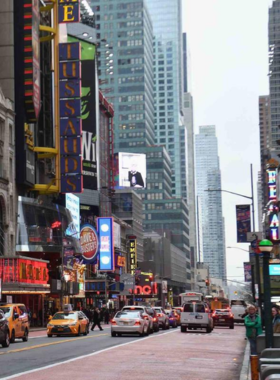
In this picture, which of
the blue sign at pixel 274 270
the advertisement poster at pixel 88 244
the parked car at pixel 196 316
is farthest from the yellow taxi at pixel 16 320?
the advertisement poster at pixel 88 244

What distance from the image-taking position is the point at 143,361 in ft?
81.8

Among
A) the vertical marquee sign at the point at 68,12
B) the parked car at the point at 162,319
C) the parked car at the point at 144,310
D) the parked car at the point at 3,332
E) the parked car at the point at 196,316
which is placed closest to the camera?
the parked car at the point at 3,332

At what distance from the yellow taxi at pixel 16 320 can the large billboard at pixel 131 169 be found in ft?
423

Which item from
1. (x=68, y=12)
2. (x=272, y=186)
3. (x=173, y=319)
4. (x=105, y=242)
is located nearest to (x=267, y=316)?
(x=173, y=319)

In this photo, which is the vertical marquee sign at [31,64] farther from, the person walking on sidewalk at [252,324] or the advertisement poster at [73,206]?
the person walking on sidewalk at [252,324]

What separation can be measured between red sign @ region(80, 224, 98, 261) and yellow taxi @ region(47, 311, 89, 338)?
57033 mm

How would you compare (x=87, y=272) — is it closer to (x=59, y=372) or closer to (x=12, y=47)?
(x=12, y=47)

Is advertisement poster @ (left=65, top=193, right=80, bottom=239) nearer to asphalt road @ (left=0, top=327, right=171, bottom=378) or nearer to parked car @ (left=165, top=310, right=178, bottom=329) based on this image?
parked car @ (left=165, top=310, right=178, bottom=329)

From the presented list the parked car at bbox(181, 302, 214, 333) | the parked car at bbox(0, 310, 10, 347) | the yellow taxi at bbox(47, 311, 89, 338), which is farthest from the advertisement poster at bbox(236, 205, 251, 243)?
the parked car at bbox(0, 310, 10, 347)

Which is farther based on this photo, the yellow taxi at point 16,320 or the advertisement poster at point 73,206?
the advertisement poster at point 73,206

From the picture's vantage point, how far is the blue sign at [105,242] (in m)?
118

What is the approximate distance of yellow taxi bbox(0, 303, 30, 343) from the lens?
3631cm

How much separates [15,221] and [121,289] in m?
58.3

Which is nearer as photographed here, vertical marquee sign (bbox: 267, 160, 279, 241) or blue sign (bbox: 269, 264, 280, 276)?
blue sign (bbox: 269, 264, 280, 276)
